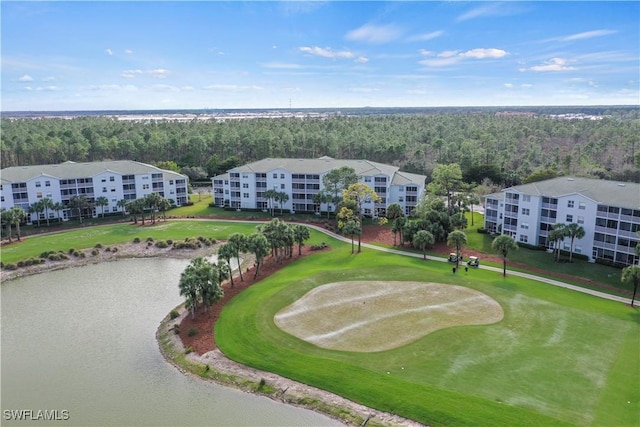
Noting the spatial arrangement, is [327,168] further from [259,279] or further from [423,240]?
[259,279]

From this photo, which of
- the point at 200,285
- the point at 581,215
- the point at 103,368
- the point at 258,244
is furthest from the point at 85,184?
the point at 581,215

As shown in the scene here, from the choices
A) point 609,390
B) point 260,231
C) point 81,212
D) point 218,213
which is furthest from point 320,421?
point 81,212

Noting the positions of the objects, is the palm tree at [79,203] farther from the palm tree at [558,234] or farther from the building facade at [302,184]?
the palm tree at [558,234]

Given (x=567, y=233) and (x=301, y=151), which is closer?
(x=567, y=233)

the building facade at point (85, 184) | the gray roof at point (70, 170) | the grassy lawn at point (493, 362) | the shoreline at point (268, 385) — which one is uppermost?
the gray roof at point (70, 170)

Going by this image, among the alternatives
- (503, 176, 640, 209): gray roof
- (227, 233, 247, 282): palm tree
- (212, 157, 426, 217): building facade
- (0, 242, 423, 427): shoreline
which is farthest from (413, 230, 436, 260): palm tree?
(0, 242, 423, 427): shoreline

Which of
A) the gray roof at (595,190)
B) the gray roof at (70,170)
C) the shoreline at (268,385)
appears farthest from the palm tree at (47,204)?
the gray roof at (595,190)

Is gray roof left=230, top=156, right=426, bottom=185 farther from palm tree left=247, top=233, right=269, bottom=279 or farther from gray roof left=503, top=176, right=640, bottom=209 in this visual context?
palm tree left=247, top=233, right=269, bottom=279
